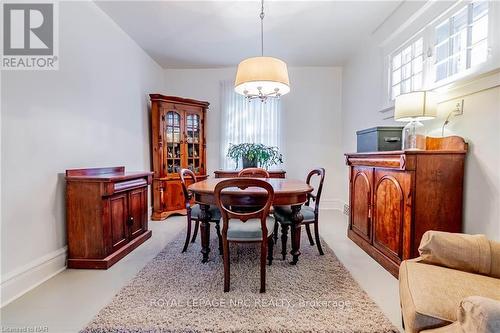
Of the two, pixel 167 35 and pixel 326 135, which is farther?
pixel 326 135

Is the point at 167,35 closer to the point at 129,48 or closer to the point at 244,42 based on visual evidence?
the point at 129,48

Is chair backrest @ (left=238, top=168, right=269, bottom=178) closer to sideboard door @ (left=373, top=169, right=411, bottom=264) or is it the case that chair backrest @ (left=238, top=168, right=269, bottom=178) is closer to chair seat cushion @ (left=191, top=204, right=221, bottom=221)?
chair seat cushion @ (left=191, top=204, right=221, bottom=221)

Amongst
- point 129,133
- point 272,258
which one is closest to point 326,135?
point 272,258

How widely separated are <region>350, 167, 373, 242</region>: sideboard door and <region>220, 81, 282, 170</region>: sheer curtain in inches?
81.1

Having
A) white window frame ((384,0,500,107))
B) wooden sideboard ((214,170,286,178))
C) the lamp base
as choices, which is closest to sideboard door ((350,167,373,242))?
the lamp base

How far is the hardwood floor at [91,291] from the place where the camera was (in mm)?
1619

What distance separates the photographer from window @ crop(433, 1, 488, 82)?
6.29 ft

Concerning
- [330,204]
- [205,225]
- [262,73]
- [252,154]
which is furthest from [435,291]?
[330,204]

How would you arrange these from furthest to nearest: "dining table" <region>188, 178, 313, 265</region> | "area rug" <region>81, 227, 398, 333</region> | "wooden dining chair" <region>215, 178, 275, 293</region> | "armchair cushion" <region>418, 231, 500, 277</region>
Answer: "dining table" <region>188, 178, 313, 265</region> < "wooden dining chair" <region>215, 178, 275, 293</region> < "area rug" <region>81, 227, 398, 333</region> < "armchair cushion" <region>418, 231, 500, 277</region>

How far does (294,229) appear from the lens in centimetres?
238

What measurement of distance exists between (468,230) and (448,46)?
157cm

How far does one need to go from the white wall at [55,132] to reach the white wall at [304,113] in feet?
5.16

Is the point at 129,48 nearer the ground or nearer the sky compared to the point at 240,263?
nearer the sky

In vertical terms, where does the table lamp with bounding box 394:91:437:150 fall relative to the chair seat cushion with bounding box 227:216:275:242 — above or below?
above
